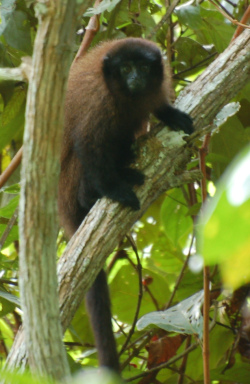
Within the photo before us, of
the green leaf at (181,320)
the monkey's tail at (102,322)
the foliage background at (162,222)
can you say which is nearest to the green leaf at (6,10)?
the foliage background at (162,222)

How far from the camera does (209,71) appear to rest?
239 centimetres

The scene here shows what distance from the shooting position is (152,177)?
7.40ft

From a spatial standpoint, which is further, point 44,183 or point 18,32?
point 18,32

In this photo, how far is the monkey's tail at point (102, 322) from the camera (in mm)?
2449

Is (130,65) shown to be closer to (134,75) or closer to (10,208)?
(134,75)

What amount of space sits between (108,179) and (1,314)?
0.87 meters

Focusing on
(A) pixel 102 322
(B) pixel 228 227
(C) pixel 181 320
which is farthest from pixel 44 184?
(A) pixel 102 322

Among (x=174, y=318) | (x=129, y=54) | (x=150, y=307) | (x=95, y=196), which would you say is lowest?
(x=150, y=307)

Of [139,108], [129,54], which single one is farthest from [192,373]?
[129,54]

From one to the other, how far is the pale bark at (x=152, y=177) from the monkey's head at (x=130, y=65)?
0.41 metres

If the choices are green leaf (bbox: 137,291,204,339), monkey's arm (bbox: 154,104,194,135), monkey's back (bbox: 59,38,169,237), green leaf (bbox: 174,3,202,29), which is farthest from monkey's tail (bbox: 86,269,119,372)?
green leaf (bbox: 174,3,202,29)

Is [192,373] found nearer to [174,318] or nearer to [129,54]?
[174,318]

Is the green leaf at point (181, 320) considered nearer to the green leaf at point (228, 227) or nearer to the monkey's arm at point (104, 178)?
the monkey's arm at point (104, 178)

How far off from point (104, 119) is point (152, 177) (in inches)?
26.3
